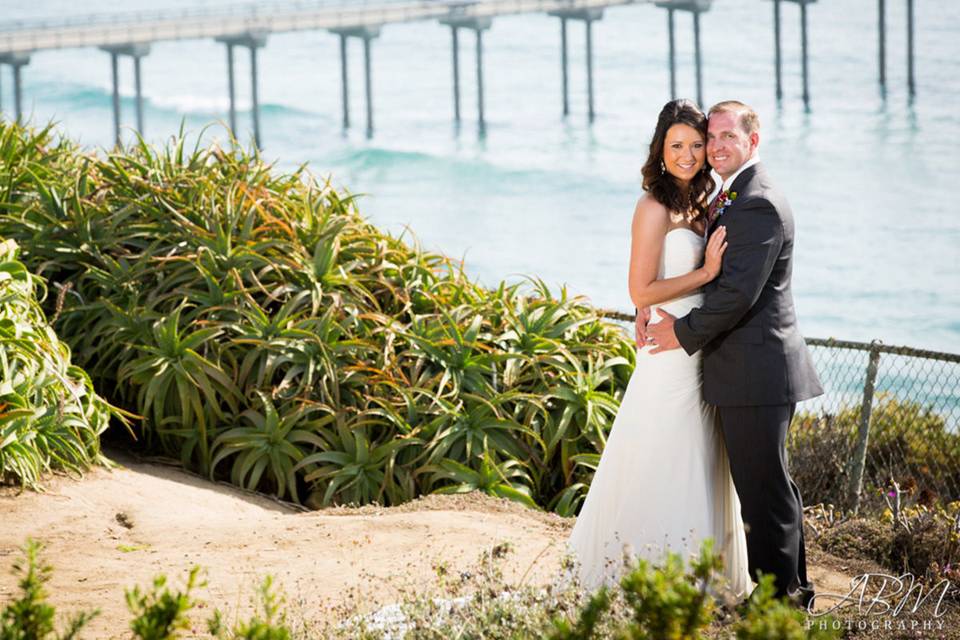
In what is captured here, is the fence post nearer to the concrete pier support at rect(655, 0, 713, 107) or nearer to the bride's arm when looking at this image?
the bride's arm

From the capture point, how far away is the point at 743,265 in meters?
4.46

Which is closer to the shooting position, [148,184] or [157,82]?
[148,184]

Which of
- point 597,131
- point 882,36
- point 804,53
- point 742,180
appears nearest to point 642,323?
point 742,180

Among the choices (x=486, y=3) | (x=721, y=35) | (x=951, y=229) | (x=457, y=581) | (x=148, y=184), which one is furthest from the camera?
(x=721, y=35)

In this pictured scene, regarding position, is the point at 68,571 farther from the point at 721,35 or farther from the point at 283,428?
the point at 721,35

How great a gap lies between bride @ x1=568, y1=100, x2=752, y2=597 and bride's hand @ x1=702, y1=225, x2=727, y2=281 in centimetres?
8

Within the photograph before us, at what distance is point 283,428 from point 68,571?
1.90m

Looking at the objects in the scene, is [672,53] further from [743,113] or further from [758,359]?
[758,359]

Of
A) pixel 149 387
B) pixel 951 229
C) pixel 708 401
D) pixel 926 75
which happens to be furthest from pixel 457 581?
pixel 926 75

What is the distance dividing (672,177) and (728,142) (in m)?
0.31

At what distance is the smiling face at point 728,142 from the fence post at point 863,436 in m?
3.03

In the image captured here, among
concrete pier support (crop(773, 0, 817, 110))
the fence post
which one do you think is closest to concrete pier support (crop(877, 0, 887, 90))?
concrete pier support (crop(773, 0, 817, 110))

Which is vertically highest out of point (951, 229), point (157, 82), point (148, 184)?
point (157, 82)

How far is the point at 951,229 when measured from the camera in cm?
3719
